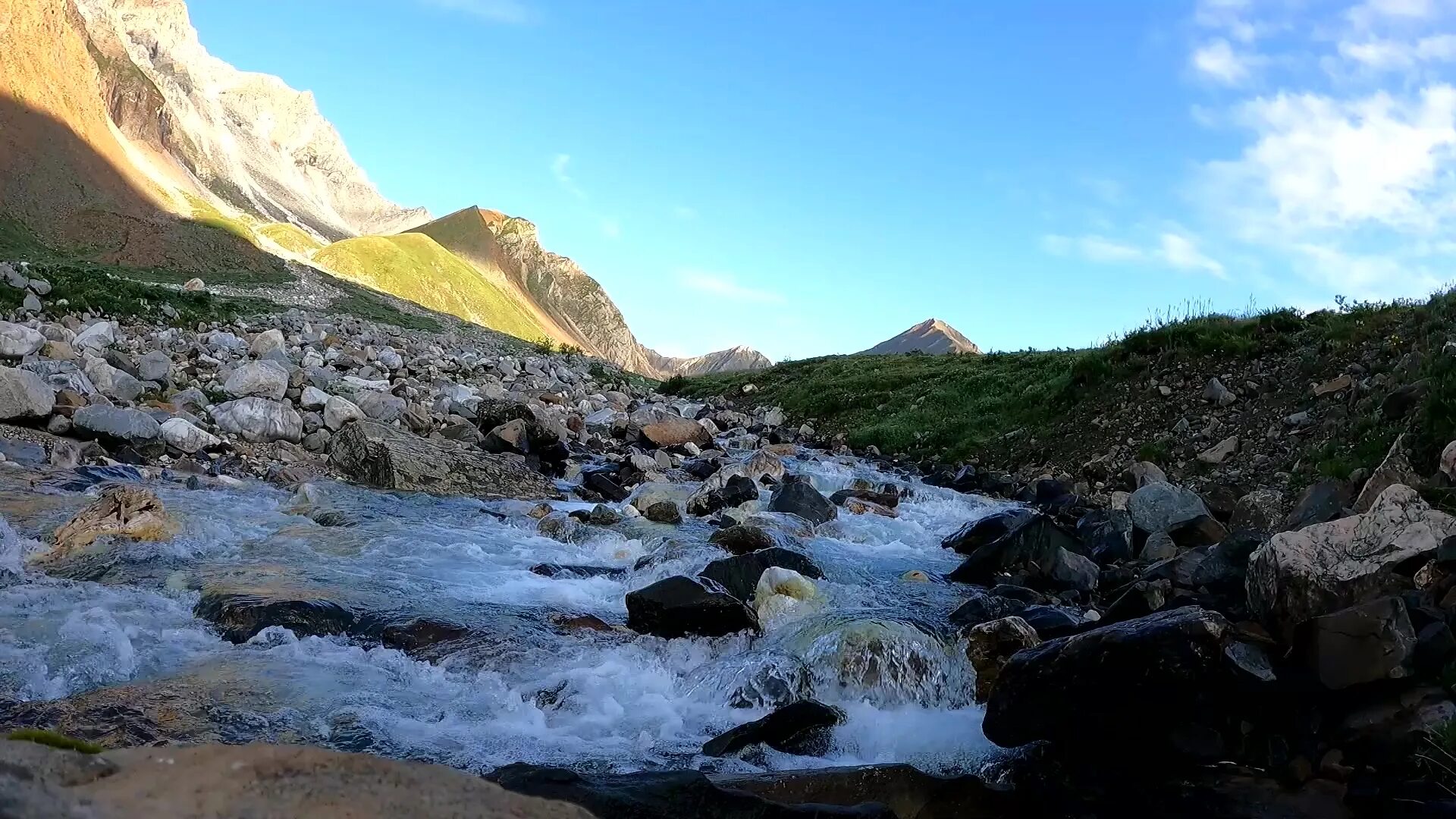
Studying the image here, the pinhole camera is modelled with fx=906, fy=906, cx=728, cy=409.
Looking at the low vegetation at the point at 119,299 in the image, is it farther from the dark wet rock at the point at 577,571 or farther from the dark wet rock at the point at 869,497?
the dark wet rock at the point at 869,497

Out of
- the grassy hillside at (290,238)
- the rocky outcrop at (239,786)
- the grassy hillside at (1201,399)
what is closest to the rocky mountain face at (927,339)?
the grassy hillside at (290,238)

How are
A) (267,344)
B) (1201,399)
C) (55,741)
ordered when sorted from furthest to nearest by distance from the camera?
(267,344)
(1201,399)
(55,741)

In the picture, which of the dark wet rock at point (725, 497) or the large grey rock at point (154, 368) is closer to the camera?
the dark wet rock at point (725, 497)

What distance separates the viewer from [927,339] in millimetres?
176125

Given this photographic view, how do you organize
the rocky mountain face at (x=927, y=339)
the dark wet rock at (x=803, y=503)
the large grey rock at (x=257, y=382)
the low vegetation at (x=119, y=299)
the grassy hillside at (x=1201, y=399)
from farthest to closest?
the rocky mountain face at (x=927, y=339) → the low vegetation at (x=119, y=299) → the large grey rock at (x=257, y=382) → the dark wet rock at (x=803, y=503) → the grassy hillside at (x=1201, y=399)

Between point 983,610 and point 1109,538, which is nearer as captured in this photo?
point 983,610

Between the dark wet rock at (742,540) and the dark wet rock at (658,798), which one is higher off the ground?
the dark wet rock at (742,540)

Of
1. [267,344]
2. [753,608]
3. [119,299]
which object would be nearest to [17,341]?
[267,344]

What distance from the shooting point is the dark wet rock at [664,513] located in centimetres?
1236

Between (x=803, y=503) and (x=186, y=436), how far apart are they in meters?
8.85

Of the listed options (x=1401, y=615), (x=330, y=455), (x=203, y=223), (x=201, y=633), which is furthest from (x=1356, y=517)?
(x=203, y=223)

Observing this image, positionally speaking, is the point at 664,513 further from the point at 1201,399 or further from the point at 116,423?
the point at 1201,399

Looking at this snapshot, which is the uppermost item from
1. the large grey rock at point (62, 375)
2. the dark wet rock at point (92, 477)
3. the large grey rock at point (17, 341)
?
the large grey rock at point (17, 341)

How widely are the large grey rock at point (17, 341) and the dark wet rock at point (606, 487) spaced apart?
30.1 ft
